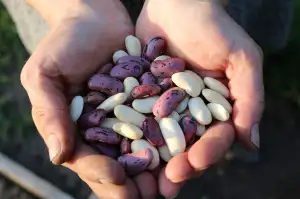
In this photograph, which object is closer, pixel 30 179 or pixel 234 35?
pixel 234 35

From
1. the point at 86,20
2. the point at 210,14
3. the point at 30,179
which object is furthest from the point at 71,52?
the point at 30,179

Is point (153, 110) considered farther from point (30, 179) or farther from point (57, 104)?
point (30, 179)

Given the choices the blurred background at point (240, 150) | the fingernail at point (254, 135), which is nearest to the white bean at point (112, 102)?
the fingernail at point (254, 135)

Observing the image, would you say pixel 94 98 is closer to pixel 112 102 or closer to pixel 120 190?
pixel 112 102

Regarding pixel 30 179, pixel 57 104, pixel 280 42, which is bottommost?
pixel 30 179

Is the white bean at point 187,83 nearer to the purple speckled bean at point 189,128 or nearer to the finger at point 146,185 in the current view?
the purple speckled bean at point 189,128

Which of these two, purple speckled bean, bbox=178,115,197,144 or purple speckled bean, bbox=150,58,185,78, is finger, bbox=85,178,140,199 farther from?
A: purple speckled bean, bbox=150,58,185,78
